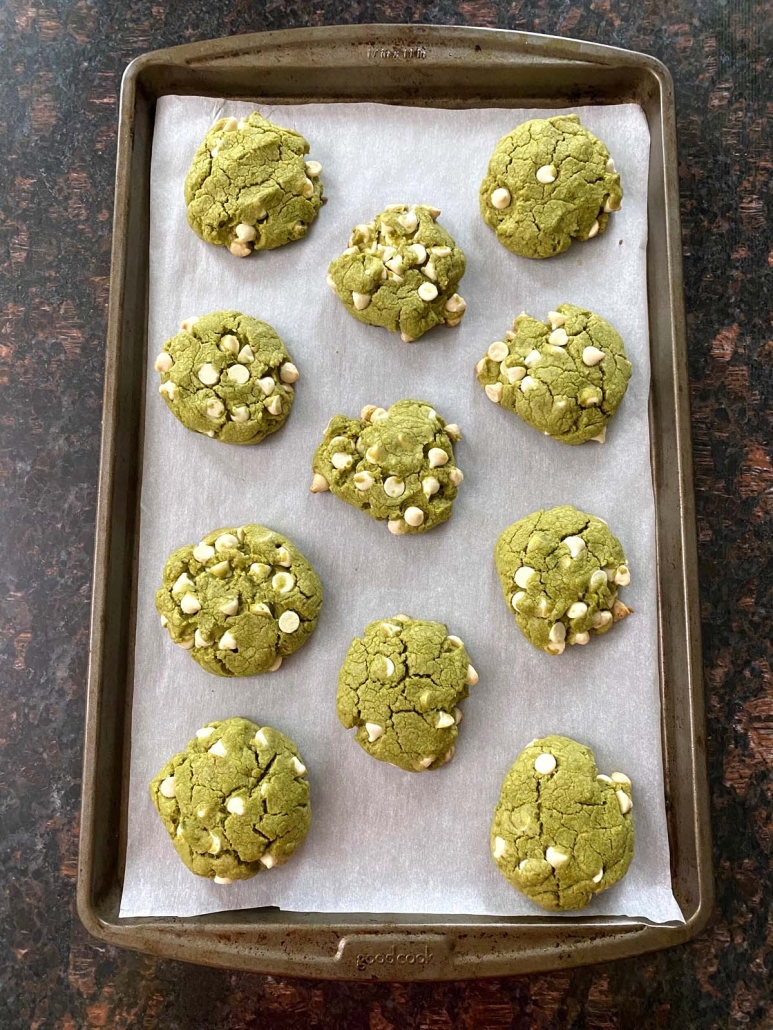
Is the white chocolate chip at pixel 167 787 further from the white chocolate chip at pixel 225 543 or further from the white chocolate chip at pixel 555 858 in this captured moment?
the white chocolate chip at pixel 555 858

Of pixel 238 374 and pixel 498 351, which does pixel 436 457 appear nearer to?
pixel 498 351

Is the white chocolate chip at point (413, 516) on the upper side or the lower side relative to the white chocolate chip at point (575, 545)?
upper

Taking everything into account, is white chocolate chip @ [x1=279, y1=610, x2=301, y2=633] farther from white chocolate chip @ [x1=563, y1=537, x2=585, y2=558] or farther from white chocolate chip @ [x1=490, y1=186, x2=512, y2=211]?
white chocolate chip @ [x1=490, y1=186, x2=512, y2=211]

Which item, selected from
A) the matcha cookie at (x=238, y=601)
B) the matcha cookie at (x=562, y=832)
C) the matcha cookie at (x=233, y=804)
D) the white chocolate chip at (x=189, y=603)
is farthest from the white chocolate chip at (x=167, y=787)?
the matcha cookie at (x=562, y=832)

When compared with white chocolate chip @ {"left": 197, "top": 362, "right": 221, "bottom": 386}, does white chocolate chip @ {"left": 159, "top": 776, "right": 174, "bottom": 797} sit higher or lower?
lower

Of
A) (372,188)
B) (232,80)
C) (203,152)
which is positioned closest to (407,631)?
(372,188)

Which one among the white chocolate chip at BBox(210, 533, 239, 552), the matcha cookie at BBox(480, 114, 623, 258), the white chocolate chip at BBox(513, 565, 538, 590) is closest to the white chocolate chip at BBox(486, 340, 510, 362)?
the matcha cookie at BBox(480, 114, 623, 258)

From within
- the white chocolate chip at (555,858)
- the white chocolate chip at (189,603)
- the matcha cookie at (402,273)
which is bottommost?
the white chocolate chip at (555,858)
